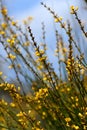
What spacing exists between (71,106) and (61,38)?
1.72 metres

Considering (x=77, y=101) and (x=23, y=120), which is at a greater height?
(x=77, y=101)

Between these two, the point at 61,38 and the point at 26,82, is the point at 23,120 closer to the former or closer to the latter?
the point at 26,82

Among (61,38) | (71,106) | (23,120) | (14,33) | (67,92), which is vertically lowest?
(23,120)

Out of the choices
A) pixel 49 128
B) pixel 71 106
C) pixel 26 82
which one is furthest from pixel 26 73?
pixel 71 106

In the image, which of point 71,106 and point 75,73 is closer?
point 75,73

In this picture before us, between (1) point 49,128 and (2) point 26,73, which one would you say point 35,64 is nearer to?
(2) point 26,73

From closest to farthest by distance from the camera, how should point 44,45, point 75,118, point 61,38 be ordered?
point 75,118 → point 44,45 → point 61,38

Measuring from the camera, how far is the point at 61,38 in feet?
15.5

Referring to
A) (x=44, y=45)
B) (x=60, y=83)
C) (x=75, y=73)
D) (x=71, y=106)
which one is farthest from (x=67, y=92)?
(x=75, y=73)

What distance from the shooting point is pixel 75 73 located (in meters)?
2.56

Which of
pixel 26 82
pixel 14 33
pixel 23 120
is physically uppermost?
pixel 14 33

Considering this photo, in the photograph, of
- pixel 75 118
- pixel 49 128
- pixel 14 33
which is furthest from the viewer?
pixel 14 33

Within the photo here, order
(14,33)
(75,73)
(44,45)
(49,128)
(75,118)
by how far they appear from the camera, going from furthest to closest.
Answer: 1. (44,45)
2. (14,33)
3. (49,128)
4. (75,118)
5. (75,73)

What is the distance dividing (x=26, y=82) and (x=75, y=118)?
114 centimetres
